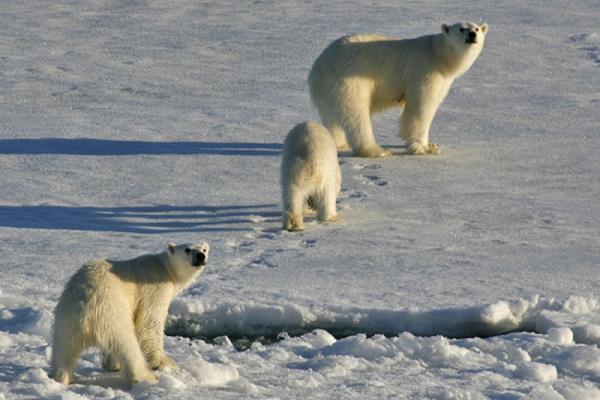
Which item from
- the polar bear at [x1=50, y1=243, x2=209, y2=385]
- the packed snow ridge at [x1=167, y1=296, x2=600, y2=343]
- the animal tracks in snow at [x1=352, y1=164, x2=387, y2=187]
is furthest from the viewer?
the animal tracks in snow at [x1=352, y1=164, x2=387, y2=187]

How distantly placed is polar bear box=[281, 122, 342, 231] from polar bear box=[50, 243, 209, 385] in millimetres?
2504

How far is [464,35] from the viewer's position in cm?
992

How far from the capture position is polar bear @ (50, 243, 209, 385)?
17.4 feet

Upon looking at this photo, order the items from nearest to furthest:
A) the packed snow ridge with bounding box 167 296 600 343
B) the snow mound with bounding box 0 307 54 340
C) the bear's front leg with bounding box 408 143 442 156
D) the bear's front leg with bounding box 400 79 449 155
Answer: the snow mound with bounding box 0 307 54 340 < the packed snow ridge with bounding box 167 296 600 343 < the bear's front leg with bounding box 400 79 449 155 < the bear's front leg with bounding box 408 143 442 156

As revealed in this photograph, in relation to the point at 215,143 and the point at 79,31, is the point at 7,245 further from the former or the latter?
the point at 79,31

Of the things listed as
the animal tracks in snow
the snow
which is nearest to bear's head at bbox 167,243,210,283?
the snow

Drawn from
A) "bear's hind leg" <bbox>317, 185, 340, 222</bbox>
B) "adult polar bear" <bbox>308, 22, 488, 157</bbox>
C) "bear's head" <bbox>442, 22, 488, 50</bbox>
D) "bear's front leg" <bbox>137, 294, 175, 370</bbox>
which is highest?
"bear's head" <bbox>442, 22, 488, 50</bbox>

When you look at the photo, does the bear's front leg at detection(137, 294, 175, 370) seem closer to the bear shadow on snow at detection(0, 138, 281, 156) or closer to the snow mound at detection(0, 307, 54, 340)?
the snow mound at detection(0, 307, 54, 340)

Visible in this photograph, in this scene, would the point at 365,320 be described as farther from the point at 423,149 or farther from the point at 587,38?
the point at 587,38

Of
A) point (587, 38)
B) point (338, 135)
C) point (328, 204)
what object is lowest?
point (328, 204)

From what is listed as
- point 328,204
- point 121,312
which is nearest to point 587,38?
point 328,204

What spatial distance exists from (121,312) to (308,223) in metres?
3.17

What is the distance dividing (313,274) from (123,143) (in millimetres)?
3695

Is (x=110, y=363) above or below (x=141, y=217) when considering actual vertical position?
below
